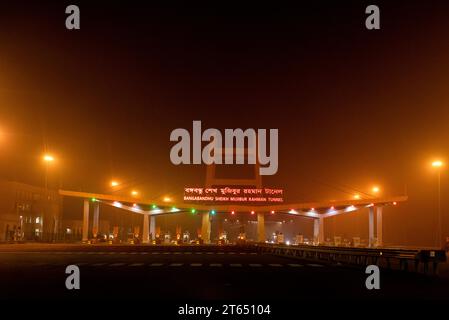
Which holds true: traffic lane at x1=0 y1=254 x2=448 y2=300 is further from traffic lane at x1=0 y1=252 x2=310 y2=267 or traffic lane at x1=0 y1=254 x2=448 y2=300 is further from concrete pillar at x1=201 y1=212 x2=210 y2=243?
concrete pillar at x1=201 y1=212 x2=210 y2=243

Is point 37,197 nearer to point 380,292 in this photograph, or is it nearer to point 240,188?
point 240,188

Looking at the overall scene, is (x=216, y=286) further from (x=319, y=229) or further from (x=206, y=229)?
(x=319, y=229)

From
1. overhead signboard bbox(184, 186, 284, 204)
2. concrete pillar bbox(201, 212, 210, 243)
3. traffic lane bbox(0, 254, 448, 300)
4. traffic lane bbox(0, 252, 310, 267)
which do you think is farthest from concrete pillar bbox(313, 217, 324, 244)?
traffic lane bbox(0, 254, 448, 300)

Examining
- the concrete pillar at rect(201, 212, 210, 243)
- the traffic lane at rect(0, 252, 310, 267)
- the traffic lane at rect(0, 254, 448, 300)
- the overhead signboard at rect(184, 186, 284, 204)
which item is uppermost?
the overhead signboard at rect(184, 186, 284, 204)

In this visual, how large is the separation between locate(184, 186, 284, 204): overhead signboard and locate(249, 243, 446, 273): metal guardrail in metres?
28.8

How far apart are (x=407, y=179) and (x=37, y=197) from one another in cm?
5429

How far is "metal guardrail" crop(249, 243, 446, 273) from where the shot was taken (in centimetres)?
2273

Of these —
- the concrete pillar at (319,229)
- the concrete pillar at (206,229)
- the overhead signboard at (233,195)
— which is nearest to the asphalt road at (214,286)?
the overhead signboard at (233,195)

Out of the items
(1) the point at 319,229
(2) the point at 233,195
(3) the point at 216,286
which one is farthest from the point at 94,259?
A: (1) the point at 319,229

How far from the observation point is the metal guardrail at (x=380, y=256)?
74.6ft

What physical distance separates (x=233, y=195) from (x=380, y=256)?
54947 millimetres

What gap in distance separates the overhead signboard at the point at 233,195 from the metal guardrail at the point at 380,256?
94.4 ft

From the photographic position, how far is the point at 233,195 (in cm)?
8175
